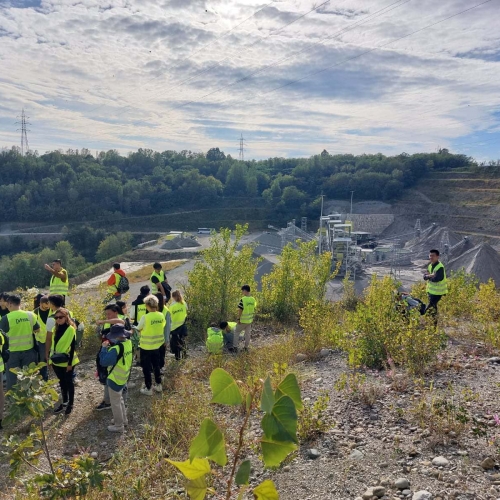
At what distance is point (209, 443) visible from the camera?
1190 millimetres

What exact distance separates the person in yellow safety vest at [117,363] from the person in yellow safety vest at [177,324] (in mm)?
2014

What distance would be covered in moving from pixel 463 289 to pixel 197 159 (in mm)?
89333

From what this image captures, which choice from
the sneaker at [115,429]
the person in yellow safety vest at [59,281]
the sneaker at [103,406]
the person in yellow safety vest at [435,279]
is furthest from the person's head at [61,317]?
the person in yellow safety vest at [435,279]

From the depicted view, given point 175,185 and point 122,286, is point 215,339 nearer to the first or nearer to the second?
point 122,286

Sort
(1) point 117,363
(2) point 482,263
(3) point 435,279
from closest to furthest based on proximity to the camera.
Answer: (1) point 117,363 → (3) point 435,279 → (2) point 482,263

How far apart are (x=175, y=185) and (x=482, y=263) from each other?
57722 millimetres

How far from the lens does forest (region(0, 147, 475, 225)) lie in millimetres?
67500

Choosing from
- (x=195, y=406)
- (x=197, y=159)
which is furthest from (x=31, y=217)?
(x=195, y=406)

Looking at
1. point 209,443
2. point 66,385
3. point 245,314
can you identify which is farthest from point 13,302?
point 209,443

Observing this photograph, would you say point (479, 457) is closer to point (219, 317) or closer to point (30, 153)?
point (219, 317)

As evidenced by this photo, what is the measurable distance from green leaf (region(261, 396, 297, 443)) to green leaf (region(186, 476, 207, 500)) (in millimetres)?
330

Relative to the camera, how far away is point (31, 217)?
216 ft

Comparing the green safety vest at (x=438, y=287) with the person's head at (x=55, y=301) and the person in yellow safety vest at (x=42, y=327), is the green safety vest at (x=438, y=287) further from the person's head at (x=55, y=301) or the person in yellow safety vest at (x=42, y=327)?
the person in yellow safety vest at (x=42, y=327)

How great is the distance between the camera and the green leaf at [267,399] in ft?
3.59
